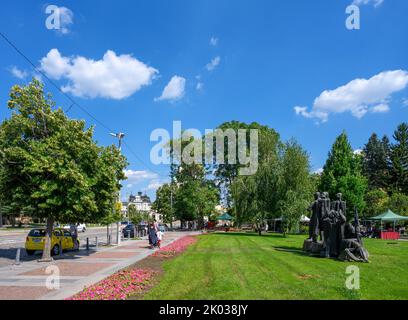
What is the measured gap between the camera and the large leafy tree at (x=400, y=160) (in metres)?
79.6

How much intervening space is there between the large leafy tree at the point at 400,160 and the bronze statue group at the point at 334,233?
65242 mm

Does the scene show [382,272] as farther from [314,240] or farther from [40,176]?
[40,176]

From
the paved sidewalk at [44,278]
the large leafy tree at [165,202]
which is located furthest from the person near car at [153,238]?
the large leafy tree at [165,202]

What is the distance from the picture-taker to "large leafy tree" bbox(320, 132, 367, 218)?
56250 millimetres

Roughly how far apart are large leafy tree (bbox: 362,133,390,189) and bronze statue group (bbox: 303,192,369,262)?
6710 centimetres

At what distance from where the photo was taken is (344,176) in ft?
188

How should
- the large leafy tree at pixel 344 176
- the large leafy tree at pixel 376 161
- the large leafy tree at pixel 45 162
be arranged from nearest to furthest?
the large leafy tree at pixel 45 162
the large leafy tree at pixel 344 176
the large leafy tree at pixel 376 161

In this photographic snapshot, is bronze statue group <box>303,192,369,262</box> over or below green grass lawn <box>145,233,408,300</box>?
→ over

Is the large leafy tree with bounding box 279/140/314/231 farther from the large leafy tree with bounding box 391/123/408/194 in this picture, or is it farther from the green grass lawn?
the large leafy tree with bounding box 391/123/408/194

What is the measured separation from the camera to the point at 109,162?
21828 millimetres

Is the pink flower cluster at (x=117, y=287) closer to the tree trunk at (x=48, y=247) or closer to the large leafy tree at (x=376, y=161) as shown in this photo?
the tree trunk at (x=48, y=247)

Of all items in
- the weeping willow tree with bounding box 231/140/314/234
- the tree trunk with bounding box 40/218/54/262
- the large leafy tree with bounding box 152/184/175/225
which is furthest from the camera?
the large leafy tree with bounding box 152/184/175/225

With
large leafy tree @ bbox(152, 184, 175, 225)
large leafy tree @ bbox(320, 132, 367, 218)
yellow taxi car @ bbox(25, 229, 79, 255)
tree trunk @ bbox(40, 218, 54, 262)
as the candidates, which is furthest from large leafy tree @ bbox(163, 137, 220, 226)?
tree trunk @ bbox(40, 218, 54, 262)

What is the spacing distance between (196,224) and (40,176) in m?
61.0
